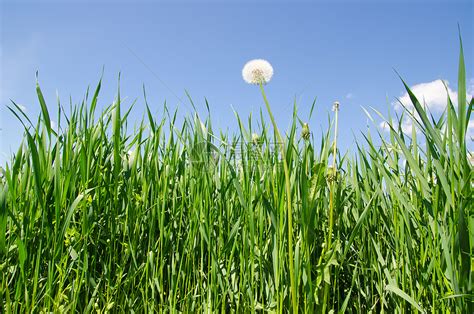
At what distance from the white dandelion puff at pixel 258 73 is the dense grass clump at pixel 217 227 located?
0.15 metres

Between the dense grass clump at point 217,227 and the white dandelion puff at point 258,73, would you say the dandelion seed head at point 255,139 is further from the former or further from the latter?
the white dandelion puff at point 258,73

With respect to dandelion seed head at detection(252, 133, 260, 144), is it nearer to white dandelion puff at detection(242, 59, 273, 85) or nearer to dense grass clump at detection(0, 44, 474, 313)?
dense grass clump at detection(0, 44, 474, 313)

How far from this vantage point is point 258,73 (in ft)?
3.92

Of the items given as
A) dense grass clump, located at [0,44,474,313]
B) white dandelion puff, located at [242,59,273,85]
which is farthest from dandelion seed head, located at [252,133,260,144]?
white dandelion puff, located at [242,59,273,85]

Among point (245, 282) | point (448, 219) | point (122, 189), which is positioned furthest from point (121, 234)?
point (448, 219)

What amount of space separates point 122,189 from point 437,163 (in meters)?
1.01

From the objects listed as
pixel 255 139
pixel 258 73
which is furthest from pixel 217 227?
pixel 258 73

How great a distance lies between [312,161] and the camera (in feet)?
4.31

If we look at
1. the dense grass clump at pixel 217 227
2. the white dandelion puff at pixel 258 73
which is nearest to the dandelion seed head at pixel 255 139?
the dense grass clump at pixel 217 227

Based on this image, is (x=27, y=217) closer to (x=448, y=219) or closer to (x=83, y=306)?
(x=83, y=306)

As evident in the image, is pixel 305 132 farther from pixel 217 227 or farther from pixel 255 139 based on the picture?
pixel 217 227

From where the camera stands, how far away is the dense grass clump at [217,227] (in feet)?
3.59

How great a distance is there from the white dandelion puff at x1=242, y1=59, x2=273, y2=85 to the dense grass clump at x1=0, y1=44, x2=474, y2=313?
0.50ft

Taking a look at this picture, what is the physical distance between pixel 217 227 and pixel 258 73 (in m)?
0.57
